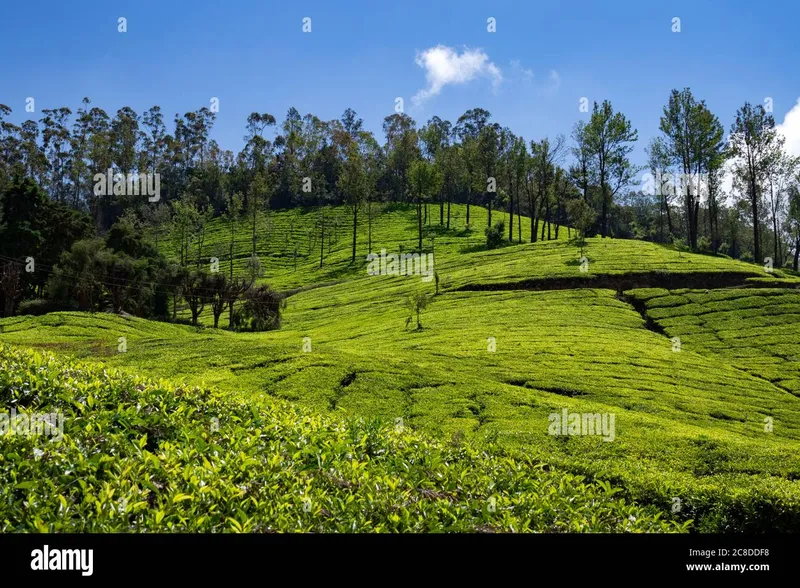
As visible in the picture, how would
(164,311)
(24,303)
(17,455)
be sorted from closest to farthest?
(17,455)
(24,303)
(164,311)

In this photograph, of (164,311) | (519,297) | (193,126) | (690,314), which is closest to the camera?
(690,314)

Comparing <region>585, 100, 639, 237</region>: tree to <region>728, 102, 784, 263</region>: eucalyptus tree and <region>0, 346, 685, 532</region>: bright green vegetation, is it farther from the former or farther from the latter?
<region>0, 346, 685, 532</region>: bright green vegetation

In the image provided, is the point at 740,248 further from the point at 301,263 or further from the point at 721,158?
the point at 301,263

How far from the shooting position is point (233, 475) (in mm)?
8250

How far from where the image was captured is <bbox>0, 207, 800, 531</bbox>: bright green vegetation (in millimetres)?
15656

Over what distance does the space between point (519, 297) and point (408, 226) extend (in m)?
66.4


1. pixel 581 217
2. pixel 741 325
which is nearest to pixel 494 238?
pixel 581 217

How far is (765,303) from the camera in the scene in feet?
160
